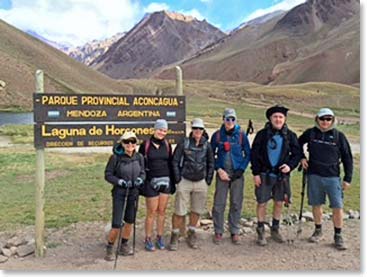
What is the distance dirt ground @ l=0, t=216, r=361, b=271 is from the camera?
6.12 metres

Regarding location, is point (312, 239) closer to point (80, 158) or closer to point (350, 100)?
point (80, 158)

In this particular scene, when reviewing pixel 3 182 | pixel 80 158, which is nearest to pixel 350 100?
pixel 80 158

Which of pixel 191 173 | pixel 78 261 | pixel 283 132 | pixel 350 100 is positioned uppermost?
pixel 350 100

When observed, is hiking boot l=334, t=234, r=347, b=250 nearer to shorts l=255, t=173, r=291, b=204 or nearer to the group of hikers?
the group of hikers

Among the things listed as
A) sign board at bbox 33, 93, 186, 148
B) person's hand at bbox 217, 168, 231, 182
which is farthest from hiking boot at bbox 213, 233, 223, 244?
sign board at bbox 33, 93, 186, 148

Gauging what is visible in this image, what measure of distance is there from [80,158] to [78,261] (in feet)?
35.8

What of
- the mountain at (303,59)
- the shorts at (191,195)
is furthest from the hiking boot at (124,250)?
the mountain at (303,59)

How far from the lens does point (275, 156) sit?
6.58 metres

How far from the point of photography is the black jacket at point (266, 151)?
21.5 ft

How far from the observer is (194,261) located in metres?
6.29

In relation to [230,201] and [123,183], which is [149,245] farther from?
[230,201]

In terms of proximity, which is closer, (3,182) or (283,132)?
(283,132)

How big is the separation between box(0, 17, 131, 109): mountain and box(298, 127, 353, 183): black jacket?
59.4m

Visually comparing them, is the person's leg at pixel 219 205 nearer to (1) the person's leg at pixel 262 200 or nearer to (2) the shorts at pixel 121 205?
(1) the person's leg at pixel 262 200
